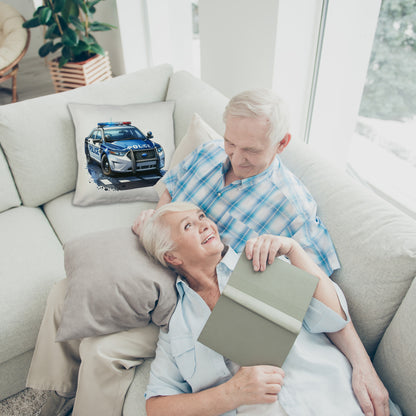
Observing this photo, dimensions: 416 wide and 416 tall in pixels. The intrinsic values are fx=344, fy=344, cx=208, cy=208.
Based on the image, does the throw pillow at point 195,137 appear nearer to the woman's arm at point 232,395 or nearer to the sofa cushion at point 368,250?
the sofa cushion at point 368,250

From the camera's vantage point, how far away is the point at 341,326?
3.01ft

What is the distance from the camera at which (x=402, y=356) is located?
0.86 metres

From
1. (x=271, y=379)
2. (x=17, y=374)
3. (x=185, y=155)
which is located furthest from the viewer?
(x=185, y=155)

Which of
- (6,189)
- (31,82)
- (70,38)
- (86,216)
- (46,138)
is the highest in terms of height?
(70,38)

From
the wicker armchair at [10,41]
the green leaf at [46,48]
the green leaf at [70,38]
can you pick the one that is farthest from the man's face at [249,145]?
the wicker armchair at [10,41]

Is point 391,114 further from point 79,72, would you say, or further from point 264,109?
point 79,72

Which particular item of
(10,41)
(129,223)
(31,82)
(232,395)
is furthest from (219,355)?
(31,82)

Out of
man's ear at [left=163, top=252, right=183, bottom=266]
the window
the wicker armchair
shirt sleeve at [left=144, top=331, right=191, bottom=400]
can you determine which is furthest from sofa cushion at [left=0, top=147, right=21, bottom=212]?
the wicker armchair

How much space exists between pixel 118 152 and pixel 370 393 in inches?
51.4

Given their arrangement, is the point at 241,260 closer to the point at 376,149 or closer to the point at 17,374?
the point at 17,374

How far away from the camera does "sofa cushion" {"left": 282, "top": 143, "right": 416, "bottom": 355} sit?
0.92 metres

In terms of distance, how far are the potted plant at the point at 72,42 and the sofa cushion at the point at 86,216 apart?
1.64 m

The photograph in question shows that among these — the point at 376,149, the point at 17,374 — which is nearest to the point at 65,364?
the point at 17,374

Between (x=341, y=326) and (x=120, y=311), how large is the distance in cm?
62
